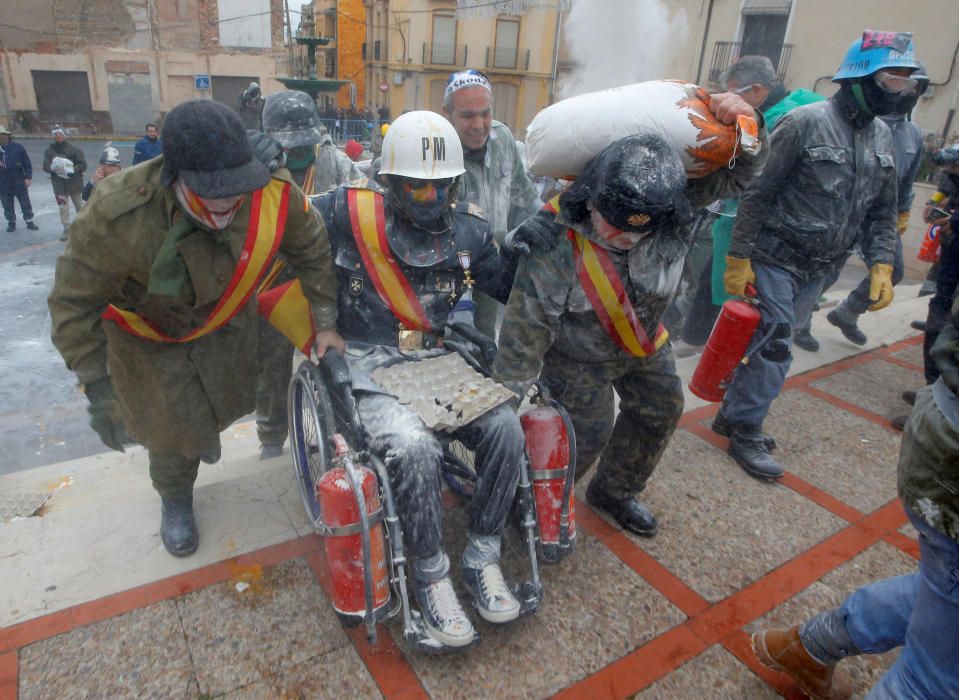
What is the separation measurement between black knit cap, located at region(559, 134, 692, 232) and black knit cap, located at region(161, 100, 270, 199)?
3.92 ft

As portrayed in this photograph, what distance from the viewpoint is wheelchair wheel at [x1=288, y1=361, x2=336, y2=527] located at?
8.13ft

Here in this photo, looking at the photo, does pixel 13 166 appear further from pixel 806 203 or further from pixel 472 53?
pixel 472 53

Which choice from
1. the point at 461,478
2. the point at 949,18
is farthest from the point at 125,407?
the point at 949,18

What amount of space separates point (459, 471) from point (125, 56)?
99.6 feet

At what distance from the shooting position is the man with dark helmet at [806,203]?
312 centimetres

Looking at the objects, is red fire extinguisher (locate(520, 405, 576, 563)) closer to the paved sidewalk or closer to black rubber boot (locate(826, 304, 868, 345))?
the paved sidewalk

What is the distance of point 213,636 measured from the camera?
87.4 inches

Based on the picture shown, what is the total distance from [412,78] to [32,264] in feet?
82.3

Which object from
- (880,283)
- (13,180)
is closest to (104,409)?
(880,283)

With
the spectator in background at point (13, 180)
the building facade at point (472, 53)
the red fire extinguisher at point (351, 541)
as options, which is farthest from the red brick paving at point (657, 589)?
the building facade at point (472, 53)

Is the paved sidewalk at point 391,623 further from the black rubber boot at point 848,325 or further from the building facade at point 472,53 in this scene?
the building facade at point 472,53

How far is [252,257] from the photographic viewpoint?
2.45 m

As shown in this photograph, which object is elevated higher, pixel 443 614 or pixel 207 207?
pixel 207 207

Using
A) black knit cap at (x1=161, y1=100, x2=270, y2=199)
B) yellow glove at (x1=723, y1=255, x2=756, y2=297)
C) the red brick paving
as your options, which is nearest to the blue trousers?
the red brick paving
